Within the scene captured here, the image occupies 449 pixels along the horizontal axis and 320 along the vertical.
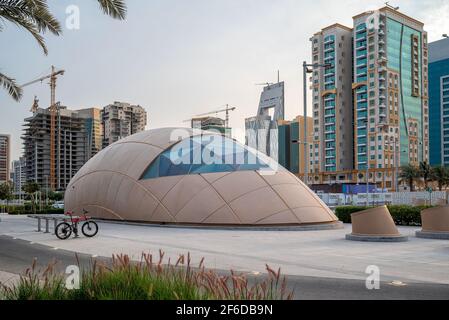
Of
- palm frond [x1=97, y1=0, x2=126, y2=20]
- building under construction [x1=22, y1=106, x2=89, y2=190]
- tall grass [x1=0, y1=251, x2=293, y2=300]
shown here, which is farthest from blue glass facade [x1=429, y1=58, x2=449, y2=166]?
tall grass [x1=0, y1=251, x2=293, y2=300]

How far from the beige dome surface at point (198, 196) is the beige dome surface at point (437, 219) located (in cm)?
513

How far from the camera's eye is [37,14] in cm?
1365

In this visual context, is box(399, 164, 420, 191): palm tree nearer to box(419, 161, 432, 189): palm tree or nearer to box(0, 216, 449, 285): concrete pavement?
box(419, 161, 432, 189): palm tree

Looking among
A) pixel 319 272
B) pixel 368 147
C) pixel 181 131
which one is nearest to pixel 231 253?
pixel 319 272

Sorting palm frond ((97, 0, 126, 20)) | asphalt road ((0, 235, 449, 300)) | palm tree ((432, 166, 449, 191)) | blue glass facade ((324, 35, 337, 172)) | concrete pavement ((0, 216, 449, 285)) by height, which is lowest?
concrete pavement ((0, 216, 449, 285))

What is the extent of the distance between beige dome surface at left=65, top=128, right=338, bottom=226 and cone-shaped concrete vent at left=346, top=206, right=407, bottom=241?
4.90m

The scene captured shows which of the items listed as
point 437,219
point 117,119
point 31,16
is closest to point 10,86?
point 31,16

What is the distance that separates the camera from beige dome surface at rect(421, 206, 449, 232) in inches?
623

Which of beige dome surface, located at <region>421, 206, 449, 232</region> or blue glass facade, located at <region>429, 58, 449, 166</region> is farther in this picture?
blue glass facade, located at <region>429, 58, 449, 166</region>

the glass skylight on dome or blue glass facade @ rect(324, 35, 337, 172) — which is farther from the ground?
blue glass facade @ rect(324, 35, 337, 172)

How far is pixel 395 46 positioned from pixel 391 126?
19362 mm

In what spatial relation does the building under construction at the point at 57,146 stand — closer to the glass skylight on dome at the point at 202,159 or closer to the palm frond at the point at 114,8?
the glass skylight on dome at the point at 202,159

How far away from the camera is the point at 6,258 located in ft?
37.6

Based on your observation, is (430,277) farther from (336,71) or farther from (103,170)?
(336,71)
